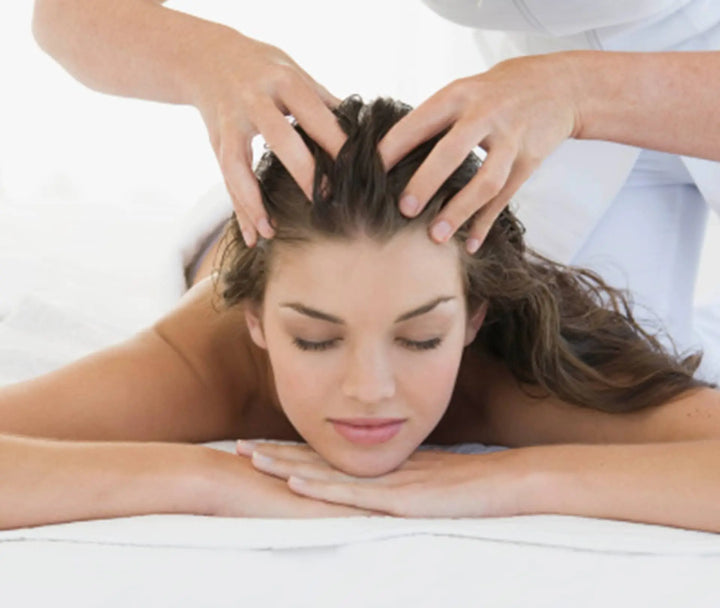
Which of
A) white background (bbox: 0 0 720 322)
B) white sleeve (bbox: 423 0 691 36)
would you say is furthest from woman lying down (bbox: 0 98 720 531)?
white background (bbox: 0 0 720 322)

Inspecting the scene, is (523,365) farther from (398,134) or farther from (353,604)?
(353,604)

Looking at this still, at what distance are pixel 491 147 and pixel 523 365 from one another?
529mm

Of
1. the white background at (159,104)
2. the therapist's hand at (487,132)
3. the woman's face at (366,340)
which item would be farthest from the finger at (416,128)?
the white background at (159,104)

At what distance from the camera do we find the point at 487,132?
1.30 metres

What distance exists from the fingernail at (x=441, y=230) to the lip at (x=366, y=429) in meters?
0.22

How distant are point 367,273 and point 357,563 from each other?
35 cm

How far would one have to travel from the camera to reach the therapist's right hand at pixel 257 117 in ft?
4.35

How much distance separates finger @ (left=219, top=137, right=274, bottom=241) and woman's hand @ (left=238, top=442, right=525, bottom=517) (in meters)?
0.28

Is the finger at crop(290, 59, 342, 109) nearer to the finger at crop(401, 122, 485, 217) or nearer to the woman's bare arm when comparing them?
the finger at crop(401, 122, 485, 217)

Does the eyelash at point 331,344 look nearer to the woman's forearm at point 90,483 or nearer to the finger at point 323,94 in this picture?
the woman's forearm at point 90,483

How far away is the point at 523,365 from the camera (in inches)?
69.7

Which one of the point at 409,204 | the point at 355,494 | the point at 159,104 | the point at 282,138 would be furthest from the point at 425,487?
the point at 159,104

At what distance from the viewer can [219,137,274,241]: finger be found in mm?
1335

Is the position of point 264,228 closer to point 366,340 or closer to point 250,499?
point 366,340
